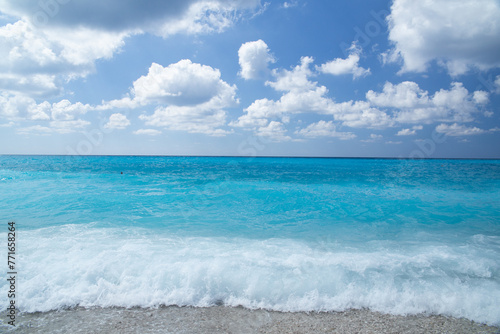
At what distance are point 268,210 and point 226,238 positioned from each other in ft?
20.5

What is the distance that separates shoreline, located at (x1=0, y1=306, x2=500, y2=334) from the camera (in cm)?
494

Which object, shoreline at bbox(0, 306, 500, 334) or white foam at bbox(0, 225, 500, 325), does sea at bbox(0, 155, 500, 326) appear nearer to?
white foam at bbox(0, 225, 500, 325)

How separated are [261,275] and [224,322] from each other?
1928 millimetres

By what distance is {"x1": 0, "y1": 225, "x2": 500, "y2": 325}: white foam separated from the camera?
5.85 metres

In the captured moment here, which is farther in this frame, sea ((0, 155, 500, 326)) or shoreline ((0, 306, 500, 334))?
sea ((0, 155, 500, 326))

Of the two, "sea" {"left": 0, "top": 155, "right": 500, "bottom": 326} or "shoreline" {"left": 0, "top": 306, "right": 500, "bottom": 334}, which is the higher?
"sea" {"left": 0, "top": 155, "right": 500, "bottom": 326}

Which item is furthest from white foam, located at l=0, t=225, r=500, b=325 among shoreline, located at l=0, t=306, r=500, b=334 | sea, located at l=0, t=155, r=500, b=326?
shoreline, located at l=0, t=306, r=500, b=334

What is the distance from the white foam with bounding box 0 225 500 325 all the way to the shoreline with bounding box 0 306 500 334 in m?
0.24

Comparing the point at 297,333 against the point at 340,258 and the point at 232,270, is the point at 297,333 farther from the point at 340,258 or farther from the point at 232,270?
the point at 340,258

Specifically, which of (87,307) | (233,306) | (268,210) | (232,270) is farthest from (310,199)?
(87,307)

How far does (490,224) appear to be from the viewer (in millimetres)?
13094

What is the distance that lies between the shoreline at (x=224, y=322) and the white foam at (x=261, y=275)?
24 centimetres

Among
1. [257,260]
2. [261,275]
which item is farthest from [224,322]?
[257,260]

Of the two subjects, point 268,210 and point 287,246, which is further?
point 268,210
